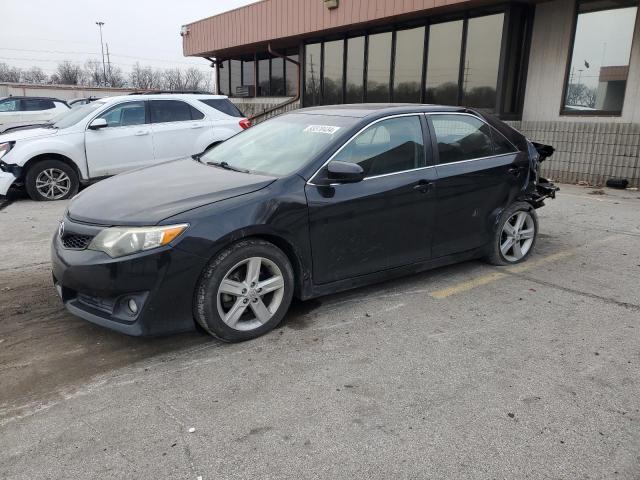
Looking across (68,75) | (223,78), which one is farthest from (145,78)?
(223,78)

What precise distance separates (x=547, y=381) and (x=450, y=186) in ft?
6.16

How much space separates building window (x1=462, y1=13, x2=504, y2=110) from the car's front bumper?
946 centimetres

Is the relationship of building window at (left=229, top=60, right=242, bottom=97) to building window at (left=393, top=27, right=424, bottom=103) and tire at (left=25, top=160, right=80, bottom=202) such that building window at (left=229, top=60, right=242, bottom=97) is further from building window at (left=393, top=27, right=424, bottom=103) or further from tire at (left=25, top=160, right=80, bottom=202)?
tire at (left=25, top=160, right=80, bottom=202)

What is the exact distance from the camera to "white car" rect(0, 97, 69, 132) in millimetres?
17516

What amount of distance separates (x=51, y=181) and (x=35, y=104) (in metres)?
11.7

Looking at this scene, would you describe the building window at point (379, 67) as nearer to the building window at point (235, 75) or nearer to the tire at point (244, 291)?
the building window at point (235, 75)

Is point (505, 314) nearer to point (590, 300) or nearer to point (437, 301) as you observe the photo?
point (437, 301)

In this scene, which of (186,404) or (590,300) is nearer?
(186,404)

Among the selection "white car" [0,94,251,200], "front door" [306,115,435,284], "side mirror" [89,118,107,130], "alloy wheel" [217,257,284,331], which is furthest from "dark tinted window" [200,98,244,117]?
"alloy wheel" [217,257,284,331]

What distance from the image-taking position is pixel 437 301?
422 centimetres

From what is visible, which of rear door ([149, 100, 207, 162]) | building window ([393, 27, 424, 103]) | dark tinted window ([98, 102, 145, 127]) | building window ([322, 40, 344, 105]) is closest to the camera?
dark tinted window ([98, 102, 145, 127])

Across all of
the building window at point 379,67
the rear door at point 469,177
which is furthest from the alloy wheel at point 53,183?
the building window at point 379,67

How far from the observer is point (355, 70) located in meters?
14.4

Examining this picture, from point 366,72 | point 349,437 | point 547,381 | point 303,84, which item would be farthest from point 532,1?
point 349,437
